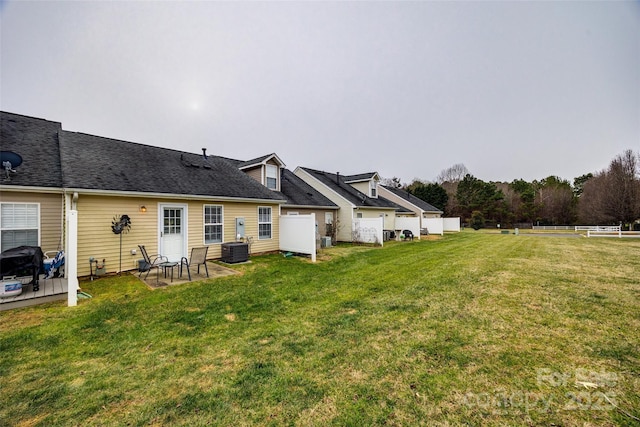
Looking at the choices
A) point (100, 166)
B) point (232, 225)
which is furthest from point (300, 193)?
point (100, 166)

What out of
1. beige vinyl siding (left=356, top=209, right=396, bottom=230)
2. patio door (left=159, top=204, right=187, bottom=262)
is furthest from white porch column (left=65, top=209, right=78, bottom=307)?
beige vinyl siding (left=356, top=209, right=396, bottom=230)

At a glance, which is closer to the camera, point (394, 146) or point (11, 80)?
point (11, 80)

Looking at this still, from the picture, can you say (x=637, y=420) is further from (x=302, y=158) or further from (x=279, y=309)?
(x=302, y=158)

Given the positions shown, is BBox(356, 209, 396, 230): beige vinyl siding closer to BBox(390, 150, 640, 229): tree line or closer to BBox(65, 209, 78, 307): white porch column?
BBox(65, 209, 78, 307): white porch column

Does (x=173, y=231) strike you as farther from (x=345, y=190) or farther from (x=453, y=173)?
(x=453, y=173)

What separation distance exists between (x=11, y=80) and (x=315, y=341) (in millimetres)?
16488

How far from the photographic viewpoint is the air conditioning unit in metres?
9.63

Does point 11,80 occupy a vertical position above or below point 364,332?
above

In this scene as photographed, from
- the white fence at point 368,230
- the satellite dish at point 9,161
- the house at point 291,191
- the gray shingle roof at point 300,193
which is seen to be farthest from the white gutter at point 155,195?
the white fence at point 368,230

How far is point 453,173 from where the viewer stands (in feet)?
179

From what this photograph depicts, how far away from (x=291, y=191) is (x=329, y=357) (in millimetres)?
13611

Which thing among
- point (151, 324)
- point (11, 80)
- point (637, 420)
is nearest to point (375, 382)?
point (637, 420)

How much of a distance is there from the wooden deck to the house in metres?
8.95

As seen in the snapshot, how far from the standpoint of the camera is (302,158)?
29.1 meters
